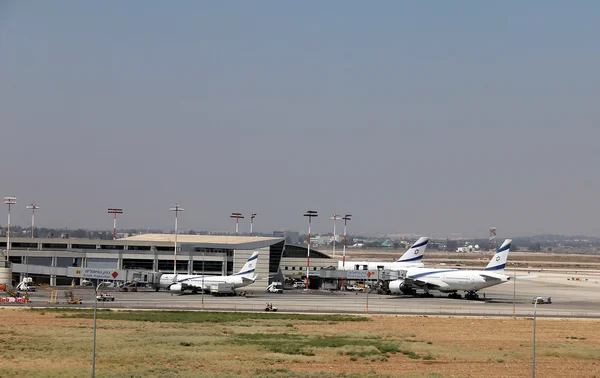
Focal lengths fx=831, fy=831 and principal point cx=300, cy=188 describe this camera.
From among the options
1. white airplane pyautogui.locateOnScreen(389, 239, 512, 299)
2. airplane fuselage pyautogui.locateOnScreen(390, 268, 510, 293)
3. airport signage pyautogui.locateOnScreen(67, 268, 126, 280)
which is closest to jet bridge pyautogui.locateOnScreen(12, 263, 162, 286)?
airport signage pyautogui.locateOnScreen(67, 268, 126, 280)

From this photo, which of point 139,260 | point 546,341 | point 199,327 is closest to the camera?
point 546,341

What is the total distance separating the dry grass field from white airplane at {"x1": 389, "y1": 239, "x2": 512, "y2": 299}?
30.7 m

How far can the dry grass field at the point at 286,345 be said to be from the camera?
58438 millimetres

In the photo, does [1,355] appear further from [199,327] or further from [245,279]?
[245,279]

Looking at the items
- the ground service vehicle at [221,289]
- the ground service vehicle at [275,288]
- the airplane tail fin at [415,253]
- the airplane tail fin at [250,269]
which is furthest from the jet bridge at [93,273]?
the airplane tail fin at [415,253]

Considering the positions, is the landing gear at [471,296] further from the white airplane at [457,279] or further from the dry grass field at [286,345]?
the dry grass field at [286,345]

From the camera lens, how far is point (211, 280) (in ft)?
427

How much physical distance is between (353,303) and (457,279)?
20.2m

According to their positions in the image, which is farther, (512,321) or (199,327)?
(512,321)

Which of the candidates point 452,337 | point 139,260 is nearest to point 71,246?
point 139,260

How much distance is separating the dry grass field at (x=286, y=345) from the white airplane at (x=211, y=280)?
103ft

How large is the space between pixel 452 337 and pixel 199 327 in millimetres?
24790

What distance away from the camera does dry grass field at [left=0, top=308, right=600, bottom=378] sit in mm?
58438

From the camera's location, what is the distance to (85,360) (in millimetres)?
60281
